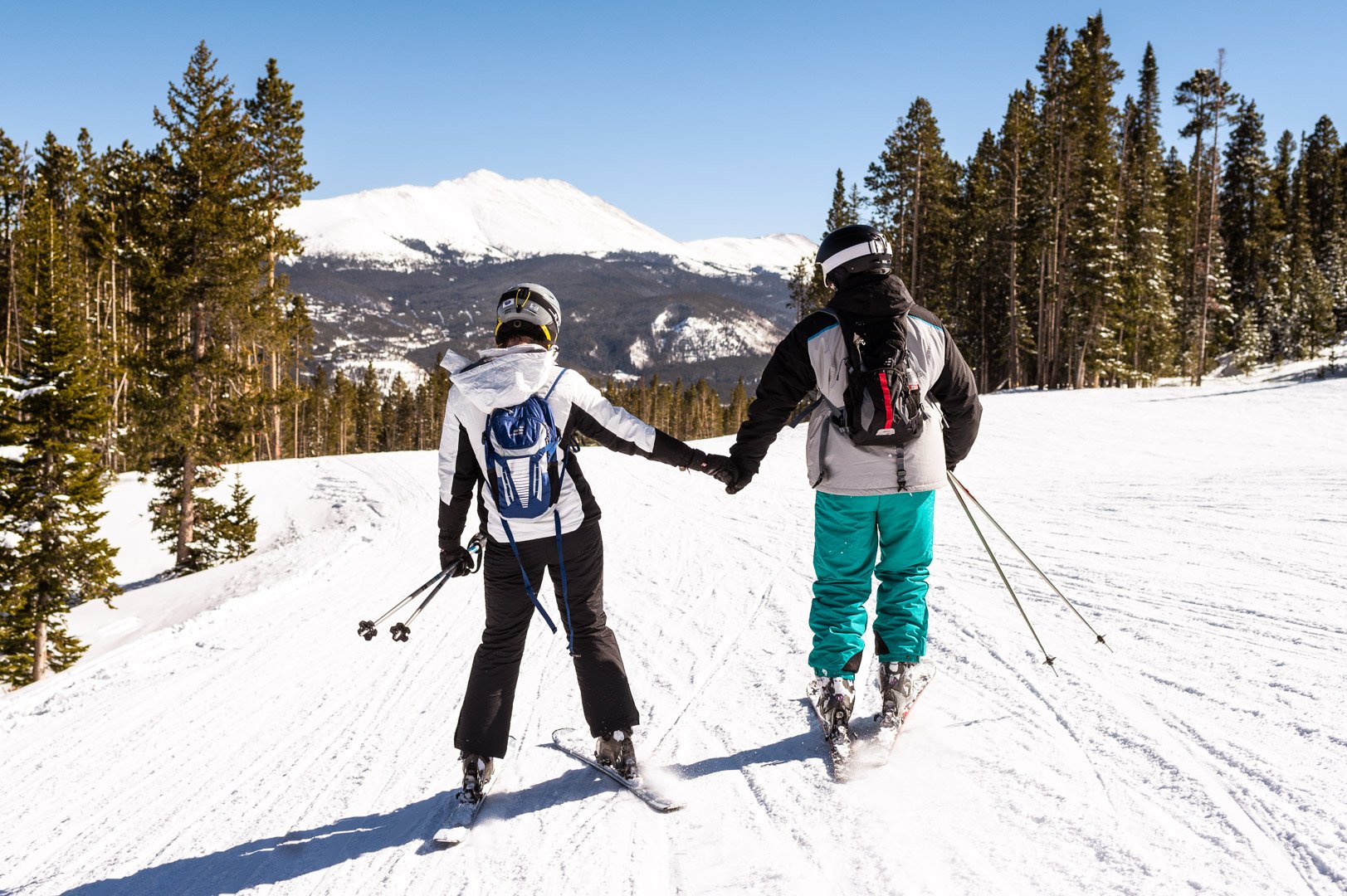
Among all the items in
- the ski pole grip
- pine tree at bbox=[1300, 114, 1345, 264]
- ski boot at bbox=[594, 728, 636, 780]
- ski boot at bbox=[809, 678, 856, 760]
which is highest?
pine tree at bbox=[1300, 114, 1345, 264]

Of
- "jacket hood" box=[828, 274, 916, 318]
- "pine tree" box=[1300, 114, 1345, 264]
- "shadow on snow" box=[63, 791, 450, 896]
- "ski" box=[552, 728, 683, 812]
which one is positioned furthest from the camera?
"pine tree" box=[1300, 114, 1345, 264]

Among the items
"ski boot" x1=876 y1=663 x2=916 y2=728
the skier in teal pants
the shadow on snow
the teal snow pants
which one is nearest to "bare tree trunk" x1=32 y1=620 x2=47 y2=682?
the shadow on snow

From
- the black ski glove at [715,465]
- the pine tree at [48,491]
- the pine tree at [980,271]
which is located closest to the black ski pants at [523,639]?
the black ski glove at [715,465]

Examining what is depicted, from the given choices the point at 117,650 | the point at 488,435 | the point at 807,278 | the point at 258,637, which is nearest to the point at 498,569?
the point at 488,435

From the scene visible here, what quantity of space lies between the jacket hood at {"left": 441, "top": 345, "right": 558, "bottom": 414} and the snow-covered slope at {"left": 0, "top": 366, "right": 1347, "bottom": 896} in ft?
6.01

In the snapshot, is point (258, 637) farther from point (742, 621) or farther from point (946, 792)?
point (946, 792)

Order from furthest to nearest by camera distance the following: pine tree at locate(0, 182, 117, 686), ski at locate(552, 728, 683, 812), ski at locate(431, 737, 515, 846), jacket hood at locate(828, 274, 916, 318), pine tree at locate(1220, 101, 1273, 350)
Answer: pine tree at locate(1220, 101, 1273, 350), pine tree at locate(0, 182, 117, 686), jacket hood at locate(828, 274, 916, 318), ski at locate(552, 728, 683, 812), ski at locate(431, 737, 515, 846)

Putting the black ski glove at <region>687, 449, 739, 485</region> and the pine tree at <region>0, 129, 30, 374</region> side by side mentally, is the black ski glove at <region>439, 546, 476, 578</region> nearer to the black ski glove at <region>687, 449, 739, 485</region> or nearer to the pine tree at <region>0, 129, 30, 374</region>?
the black ski glove at <region>687, 449, 739, 485</region>

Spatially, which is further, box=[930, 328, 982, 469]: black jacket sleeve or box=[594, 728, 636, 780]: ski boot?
box=[930, 328, 982, 469]: black jacket sleeve

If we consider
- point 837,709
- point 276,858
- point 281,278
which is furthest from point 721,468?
point 281,278

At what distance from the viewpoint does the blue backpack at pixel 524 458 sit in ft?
11.5

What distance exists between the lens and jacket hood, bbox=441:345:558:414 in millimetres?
3482

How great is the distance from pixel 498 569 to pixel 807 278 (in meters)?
46.5

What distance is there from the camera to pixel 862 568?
378cm
